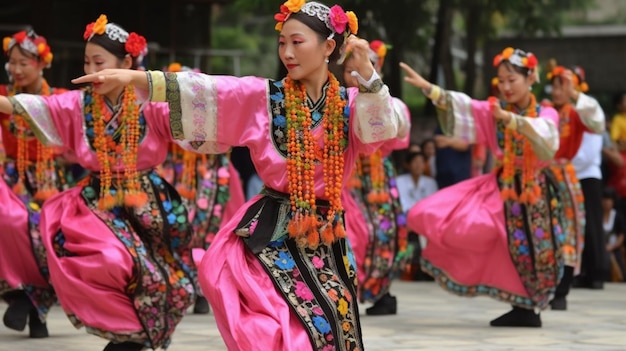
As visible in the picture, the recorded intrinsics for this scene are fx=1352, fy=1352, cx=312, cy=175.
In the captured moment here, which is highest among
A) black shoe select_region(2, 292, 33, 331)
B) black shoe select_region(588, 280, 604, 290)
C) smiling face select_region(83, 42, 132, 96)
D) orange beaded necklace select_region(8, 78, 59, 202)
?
smiling face select_region(83, 42, 132, 96)

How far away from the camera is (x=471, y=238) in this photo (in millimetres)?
7277

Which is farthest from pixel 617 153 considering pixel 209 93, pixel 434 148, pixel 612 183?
pixel 209 93

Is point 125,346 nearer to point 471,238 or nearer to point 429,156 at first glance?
point 471,238

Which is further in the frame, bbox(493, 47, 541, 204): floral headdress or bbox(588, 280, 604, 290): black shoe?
bbox(588, 280, 604, 290): black shoe

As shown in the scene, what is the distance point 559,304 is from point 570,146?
1.00 metres

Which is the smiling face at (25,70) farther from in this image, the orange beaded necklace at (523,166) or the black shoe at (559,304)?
the black shoe at (559,304)

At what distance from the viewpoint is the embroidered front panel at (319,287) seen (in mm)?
4359

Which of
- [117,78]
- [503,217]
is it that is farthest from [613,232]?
[117,78]

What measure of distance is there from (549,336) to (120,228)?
246 centimetres

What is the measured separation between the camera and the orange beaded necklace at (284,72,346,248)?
4520 mm

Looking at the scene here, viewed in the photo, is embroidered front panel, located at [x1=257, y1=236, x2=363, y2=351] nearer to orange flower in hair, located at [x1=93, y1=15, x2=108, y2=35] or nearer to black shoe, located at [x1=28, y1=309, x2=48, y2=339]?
orange flower in hair, located at [x1=93, y1=15, x2=108, y2=35]

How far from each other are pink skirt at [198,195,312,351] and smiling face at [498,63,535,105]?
312cm

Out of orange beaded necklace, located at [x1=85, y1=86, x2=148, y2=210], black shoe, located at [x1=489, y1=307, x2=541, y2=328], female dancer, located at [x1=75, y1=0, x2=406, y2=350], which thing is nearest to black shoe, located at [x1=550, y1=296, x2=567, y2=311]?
black shoe, located at [x1=489, y1=307, x2=541, y2=328]

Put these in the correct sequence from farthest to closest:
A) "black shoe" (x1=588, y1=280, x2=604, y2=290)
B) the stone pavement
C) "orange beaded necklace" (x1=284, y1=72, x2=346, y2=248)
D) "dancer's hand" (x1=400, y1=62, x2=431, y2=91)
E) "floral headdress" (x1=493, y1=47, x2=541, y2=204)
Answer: "black shoe" (x1=588, y1=280, x2=604, y2=290) → "floral headdress" (x1=493, y1=47, x2=541, y2=204) → the stone pavement → "dancer's hand" (x1=400, y1=62, x2=431, y2=91) → "orange beaded necklace" (x1=284, y1=72, x2=346, y2=248)
